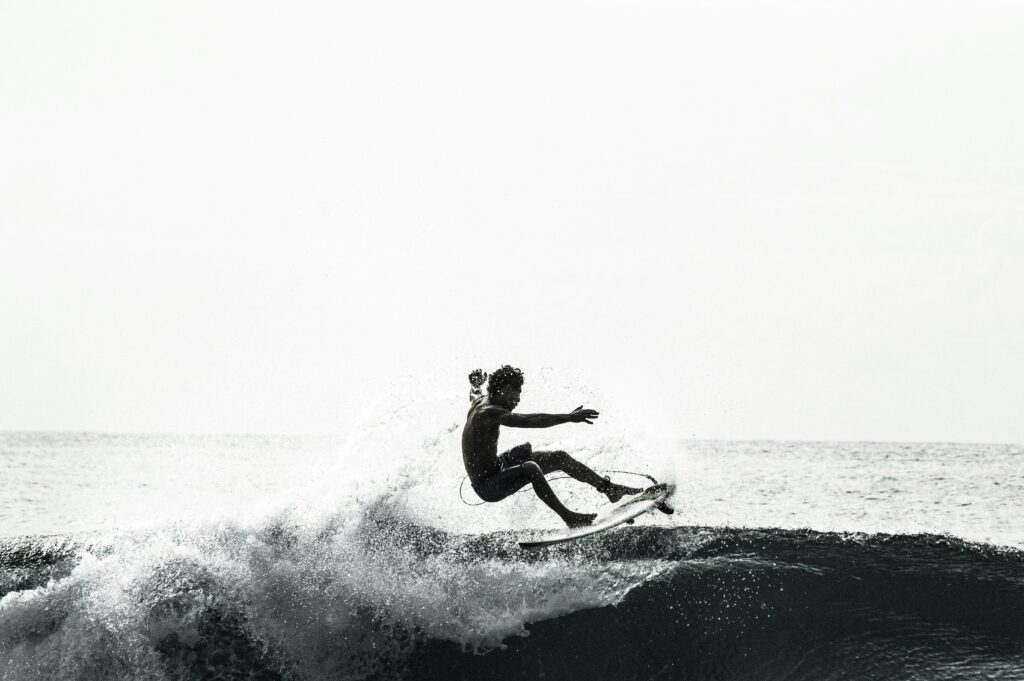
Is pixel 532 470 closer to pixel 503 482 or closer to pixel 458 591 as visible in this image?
→ pixel 503 482

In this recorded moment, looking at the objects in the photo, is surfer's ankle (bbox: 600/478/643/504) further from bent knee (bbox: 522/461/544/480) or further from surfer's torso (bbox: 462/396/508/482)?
surfer's torso (bbox: 462/396/508/482)

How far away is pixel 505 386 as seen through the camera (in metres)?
9.33

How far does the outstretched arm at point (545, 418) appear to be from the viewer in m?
8.67

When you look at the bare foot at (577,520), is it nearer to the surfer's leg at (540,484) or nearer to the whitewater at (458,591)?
the surfer's leg at (540,484)

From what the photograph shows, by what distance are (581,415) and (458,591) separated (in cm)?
257

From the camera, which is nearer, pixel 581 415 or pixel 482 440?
pixel 581 415

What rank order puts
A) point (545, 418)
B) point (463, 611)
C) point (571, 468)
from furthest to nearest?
1. point (571, 468)
2. point (463, 611)
3. point (545, 418)

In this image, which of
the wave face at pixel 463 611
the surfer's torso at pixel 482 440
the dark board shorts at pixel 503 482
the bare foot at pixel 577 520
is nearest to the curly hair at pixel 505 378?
the surfer's torso at pixel 482 440

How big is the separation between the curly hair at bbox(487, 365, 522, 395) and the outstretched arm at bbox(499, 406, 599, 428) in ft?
0.89

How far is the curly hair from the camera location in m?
9.32

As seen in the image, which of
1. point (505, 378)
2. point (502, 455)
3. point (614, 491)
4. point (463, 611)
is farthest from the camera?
point (614, 491)

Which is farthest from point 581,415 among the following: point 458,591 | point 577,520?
point 458,591

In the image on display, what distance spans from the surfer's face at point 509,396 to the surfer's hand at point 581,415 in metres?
0.81

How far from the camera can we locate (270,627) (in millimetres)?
9422
